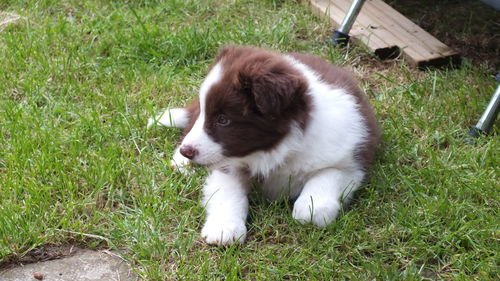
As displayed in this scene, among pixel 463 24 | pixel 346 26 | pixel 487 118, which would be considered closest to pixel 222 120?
pixel 487 118

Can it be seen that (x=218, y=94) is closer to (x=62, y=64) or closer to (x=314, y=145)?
(x=314, y=145)

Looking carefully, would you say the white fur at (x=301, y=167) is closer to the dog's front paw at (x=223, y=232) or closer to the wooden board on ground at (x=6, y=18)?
the dog's front paw at (x=223, y=232)

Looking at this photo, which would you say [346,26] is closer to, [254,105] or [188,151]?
[254,105]

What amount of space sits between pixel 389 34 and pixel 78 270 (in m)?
3.28

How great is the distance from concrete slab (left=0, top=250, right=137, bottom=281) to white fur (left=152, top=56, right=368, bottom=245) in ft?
1.46

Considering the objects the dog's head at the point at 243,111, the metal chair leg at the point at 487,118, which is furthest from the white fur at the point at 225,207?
the metal chair leg at the point at 487,118

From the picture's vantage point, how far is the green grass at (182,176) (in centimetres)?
311

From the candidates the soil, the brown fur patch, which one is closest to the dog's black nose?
the brown fur patch

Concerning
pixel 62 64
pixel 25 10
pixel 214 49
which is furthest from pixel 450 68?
pixel 25 10

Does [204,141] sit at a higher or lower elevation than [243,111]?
lower

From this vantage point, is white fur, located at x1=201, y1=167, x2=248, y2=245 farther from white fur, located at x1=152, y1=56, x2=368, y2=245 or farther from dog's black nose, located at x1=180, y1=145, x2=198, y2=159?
dog's black nose, located at x1=180, y1=145, x2=198, y2=159

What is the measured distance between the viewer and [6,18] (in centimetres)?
564

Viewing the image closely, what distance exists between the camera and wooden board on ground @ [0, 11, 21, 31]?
217 inches

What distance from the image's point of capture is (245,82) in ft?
10.3
